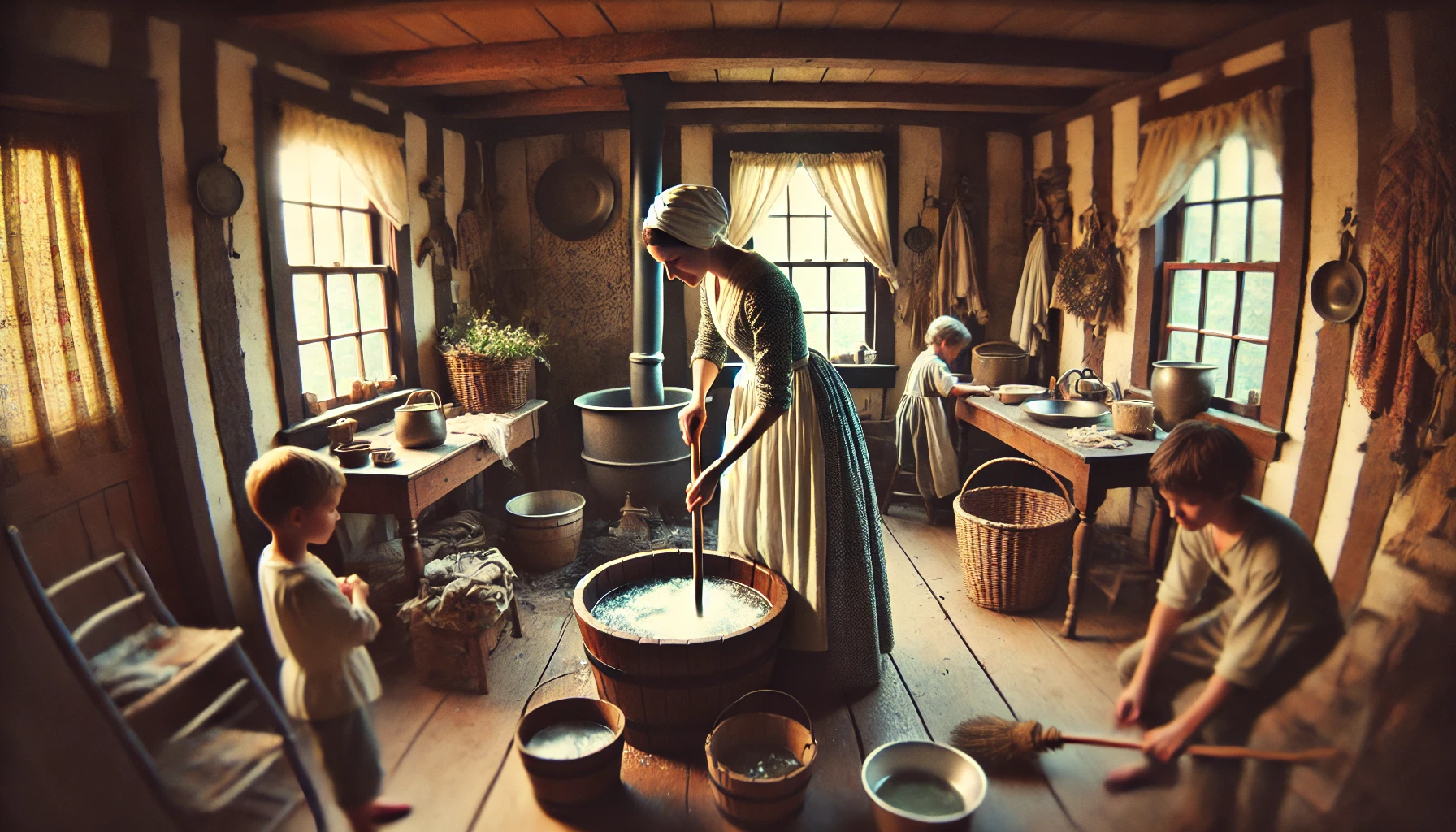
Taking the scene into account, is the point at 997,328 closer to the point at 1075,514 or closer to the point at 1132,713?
the point at 1075,514

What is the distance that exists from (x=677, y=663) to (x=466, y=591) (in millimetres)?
632

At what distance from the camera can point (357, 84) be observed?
8.33 ft

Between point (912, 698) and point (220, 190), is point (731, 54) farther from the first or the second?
point (912, 698)

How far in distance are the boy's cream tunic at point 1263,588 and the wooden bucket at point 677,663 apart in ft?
3.63

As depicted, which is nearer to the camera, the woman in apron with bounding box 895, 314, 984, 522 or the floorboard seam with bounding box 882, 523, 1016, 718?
the floorboard seam with bounding box 882, 523, 1016, 718

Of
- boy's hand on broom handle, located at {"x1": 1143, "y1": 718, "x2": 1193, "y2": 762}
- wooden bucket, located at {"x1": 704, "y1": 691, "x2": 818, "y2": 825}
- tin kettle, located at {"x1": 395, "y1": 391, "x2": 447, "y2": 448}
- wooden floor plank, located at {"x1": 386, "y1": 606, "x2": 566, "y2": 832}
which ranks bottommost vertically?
wooden bucket, located at {"x1": 704, "y1": 691, "x2": 818, "y2": 825}

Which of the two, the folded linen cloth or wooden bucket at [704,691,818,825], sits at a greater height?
the folded linen cloth

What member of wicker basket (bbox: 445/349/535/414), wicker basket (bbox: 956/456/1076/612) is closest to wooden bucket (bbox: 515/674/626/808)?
wicker basket (bbox: 956/456/1076/612)

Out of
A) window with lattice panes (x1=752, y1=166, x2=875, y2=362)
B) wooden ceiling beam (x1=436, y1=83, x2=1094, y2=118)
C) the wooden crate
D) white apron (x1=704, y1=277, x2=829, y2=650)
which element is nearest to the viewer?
the wooden crate

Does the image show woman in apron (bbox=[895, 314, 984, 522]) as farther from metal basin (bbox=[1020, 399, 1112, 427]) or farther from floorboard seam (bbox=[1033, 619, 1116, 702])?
floorboard seam (bbox=[1033, 619, 1116, 702])

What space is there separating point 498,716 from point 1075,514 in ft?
7.78

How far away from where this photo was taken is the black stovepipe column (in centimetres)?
375

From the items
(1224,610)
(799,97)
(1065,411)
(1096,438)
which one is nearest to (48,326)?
(1224,610)

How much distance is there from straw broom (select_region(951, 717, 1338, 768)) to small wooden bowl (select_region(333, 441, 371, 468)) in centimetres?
137
